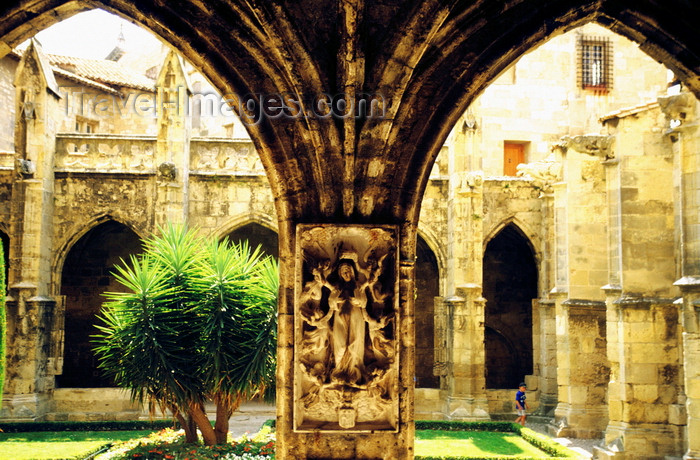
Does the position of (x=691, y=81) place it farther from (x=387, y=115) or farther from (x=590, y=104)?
(x=590, y=104)

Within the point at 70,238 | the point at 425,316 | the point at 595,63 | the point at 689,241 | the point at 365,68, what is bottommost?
the point at 425,316

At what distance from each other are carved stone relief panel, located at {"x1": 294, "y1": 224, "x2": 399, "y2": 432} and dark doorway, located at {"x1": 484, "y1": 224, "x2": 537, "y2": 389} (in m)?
13.5

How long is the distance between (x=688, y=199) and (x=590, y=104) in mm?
12477

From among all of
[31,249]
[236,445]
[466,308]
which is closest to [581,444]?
[466,308]

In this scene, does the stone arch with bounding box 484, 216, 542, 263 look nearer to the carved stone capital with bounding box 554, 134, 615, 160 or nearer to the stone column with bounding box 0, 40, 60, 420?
the carved stone capital with bounding box 554, 134, 615, 160

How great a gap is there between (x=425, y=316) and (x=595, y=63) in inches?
335

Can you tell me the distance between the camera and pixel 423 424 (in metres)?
13.0

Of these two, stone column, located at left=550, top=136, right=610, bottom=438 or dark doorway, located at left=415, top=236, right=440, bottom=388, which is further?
dark doorway, located at left=415, top=236, right=440, bottom=388

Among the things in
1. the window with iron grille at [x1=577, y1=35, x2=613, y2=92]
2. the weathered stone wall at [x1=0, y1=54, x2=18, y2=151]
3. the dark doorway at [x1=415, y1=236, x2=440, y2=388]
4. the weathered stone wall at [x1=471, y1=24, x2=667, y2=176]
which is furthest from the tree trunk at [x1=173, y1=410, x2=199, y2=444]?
the window with iron grille at [x1=577, y1=35, x2=613, y2=92]

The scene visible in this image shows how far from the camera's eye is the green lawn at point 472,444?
10523 mm

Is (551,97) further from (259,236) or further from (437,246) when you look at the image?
(259,236)

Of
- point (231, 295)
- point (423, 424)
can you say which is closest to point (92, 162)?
point (231, 295)

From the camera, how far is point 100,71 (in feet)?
71.6

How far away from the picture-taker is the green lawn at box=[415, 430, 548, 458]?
1052 cm
